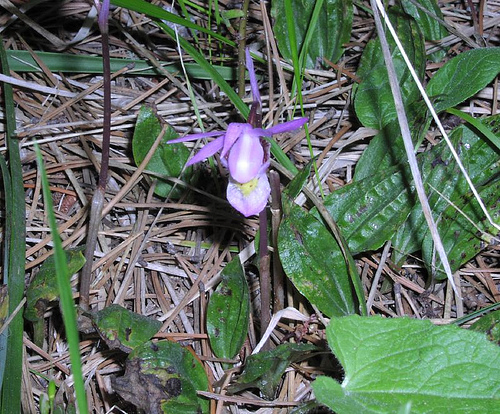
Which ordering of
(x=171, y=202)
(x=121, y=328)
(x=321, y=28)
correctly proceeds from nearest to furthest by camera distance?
(x=121, y=328) < (x=171, y=202) < (x=321, y=28)

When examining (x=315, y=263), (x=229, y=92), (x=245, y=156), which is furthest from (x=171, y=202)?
(x=245, y=156)

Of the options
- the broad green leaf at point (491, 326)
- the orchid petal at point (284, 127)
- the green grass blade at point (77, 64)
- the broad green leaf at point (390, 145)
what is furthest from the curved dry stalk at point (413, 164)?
the green grass blade at point (77, 64)

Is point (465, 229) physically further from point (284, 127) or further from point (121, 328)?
point (121, 328)

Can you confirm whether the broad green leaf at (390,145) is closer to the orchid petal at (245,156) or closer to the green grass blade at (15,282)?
the orchid petal at (245,156)

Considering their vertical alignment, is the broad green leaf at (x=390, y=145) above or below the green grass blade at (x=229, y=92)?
below

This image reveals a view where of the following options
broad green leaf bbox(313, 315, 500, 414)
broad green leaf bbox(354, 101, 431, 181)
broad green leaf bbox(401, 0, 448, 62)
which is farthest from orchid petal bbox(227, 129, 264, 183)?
broad green leaf bbox(401, 0, 448, 62)

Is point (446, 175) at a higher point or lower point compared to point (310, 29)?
lower

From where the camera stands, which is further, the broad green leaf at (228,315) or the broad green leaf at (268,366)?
the broad green leaf at (228,315)

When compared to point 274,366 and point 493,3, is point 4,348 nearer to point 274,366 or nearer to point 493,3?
point 274,366
